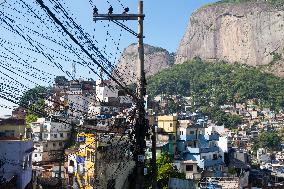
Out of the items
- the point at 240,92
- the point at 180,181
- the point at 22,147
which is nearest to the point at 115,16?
the point at 22,147

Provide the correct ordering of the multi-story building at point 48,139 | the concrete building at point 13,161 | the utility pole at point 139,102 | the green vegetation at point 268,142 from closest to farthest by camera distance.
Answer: the utility pole at point 139,102 → the concrete building at point 13,161 → the multi-story building at point 48,139 → the green vegetation at point 268,142

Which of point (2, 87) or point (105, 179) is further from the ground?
point (2, 87)

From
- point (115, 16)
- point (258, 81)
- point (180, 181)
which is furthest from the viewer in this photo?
point (258, 81)

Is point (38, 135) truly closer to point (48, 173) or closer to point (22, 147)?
point (48, 173)

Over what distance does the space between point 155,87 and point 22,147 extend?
162 m

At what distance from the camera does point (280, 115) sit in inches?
5320

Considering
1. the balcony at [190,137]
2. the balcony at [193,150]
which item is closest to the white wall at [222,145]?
the balcony at [190,137]

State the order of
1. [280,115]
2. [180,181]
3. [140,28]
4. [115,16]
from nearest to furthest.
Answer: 1. [115,16]
2. [140,28]
3. [180,181]
4. [280,115]

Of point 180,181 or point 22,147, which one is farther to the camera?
point 180,181

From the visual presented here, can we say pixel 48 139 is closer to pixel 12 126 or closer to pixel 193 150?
pixel 12 126

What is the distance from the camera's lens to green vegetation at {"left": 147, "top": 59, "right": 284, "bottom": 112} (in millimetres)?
158500

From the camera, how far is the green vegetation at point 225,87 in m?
158

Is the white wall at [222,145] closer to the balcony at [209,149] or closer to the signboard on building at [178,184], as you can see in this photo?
the balcony at [209,149]

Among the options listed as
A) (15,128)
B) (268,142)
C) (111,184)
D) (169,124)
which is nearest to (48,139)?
(15,128)
